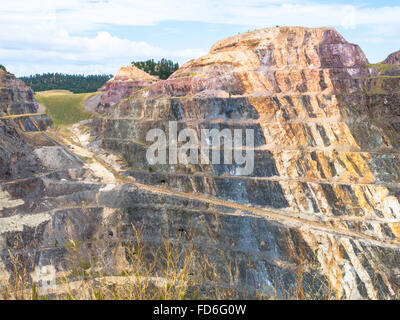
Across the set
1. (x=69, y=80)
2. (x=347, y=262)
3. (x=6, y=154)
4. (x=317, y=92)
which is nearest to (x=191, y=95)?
(x=317, y=92)

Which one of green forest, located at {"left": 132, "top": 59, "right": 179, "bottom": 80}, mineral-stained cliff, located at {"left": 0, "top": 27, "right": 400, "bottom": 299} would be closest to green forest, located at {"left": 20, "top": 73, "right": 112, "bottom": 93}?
green forest, located at {"left": 132, "top": 59, "right": 179, "bottom": 80}

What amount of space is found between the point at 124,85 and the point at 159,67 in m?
25.5

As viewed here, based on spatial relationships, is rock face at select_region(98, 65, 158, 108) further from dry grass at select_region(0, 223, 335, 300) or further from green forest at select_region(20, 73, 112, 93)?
dry grass at select_region(0, 223, 335, 300)

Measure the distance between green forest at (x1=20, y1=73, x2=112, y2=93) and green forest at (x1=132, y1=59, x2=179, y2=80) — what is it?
32.2 meters

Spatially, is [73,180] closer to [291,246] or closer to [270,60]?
[291,246]

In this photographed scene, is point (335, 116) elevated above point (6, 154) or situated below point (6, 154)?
above

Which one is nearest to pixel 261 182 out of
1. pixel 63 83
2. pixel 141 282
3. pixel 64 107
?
pixel 141 282

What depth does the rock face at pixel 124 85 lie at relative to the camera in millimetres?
93375

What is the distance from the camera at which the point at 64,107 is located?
100062 mm

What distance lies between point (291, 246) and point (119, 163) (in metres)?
33.2

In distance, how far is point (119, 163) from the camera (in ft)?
195

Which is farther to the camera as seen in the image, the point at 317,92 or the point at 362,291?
the point at 317,92

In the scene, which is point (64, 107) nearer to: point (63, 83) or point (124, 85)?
point (124, 85)

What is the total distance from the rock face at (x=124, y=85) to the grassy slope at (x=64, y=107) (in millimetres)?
7150
